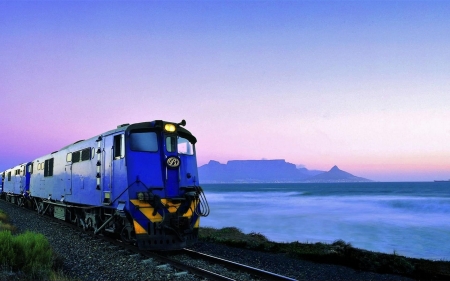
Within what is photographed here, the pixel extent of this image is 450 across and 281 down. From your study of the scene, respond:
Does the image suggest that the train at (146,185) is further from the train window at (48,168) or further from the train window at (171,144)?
the train window at (48,168)

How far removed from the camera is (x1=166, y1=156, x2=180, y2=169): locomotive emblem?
10.0 metres

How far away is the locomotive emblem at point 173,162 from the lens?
10021mm

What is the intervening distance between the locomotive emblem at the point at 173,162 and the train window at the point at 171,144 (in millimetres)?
319

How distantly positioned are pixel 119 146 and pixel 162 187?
172 cm

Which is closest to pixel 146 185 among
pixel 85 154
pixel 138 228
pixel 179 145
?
pixel 138 228

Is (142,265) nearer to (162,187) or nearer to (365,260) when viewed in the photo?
(162,187)

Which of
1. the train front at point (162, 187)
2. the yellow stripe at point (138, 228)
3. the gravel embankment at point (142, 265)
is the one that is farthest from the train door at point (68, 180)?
the yellow stripe at point (138, 228)

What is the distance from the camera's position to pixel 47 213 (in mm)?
21328

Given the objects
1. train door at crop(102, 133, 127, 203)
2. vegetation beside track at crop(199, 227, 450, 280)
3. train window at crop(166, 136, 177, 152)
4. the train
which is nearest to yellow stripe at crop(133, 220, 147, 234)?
the train

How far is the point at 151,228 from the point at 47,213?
15056 millimetres

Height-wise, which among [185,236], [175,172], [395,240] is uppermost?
[175,172]

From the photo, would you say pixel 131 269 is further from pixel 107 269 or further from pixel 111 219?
pixel 111 219

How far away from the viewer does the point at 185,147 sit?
1084cm

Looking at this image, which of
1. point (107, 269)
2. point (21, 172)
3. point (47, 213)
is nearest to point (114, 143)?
point (107, 269)
